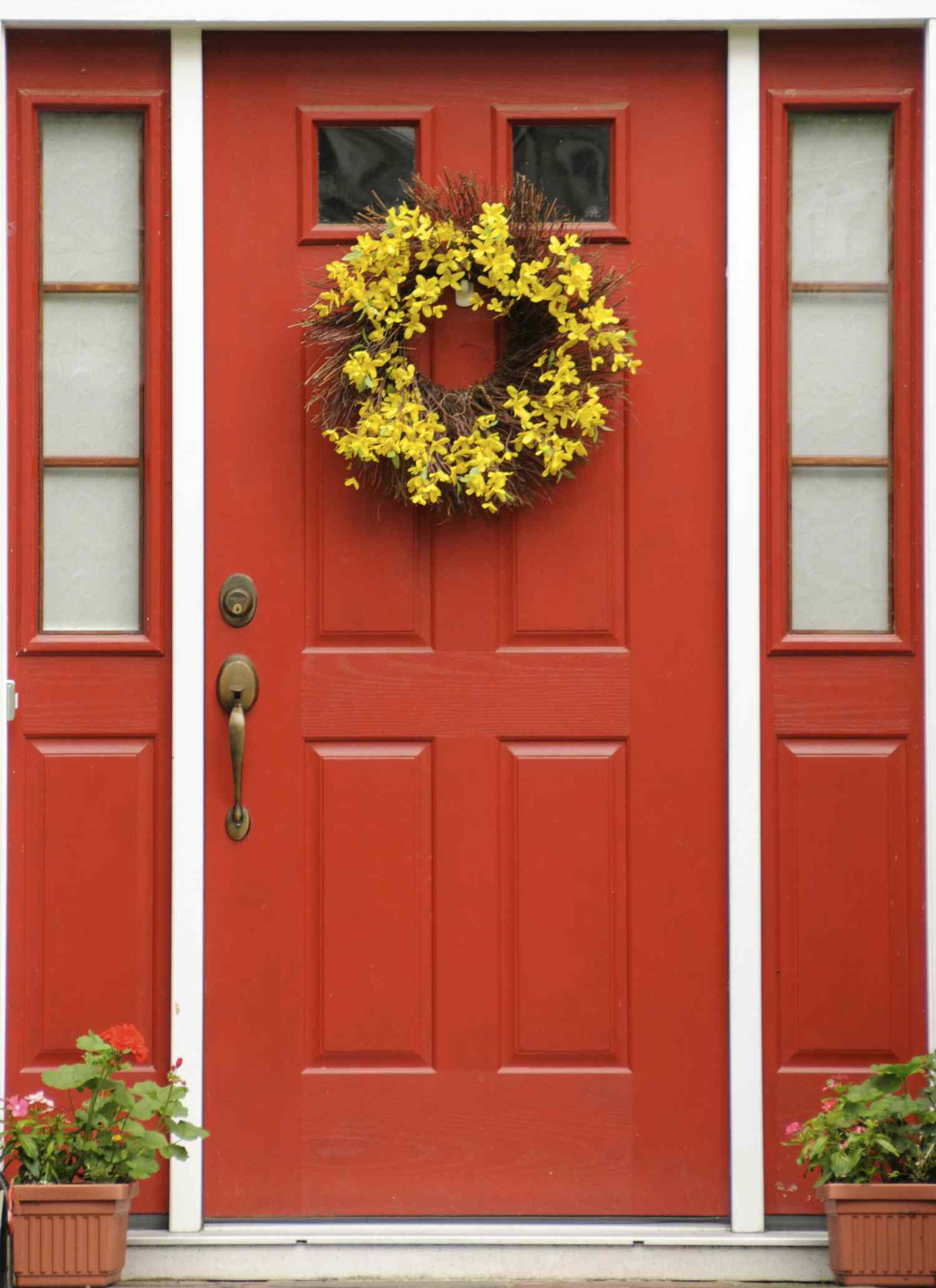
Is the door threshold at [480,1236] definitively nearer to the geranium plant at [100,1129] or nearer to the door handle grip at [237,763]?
the geranium plant at [100,1129]

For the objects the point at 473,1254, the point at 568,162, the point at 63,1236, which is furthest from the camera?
the point at 568,162

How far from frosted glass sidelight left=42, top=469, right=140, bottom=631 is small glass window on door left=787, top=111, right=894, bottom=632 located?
1348 mm

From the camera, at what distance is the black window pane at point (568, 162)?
3.08m

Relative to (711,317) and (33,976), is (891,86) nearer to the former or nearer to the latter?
(711,317)

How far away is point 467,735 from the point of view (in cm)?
308

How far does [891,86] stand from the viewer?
3053mm

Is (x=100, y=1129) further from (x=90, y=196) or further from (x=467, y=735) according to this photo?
(x=90, y=196)

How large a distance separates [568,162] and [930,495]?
987mm

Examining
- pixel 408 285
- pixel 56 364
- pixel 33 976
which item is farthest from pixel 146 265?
pixel 33 976

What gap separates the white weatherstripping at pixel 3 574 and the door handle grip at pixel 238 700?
436 millimetres

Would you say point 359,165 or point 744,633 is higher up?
point 359,165

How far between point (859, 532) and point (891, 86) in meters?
0.89

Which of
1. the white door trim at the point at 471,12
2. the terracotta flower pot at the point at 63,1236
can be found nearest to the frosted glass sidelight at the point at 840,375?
the white door trim at the point at 471,12

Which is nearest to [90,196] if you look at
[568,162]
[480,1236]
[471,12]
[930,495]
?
[471,12]
